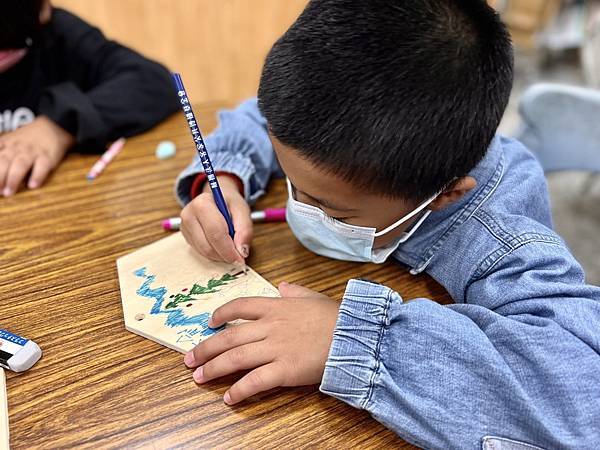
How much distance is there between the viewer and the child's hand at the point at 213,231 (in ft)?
2.17

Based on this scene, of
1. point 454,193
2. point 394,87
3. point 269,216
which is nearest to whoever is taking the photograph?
point 394,87

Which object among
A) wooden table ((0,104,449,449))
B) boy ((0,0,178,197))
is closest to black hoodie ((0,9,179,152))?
boy ((0,0,178,197))

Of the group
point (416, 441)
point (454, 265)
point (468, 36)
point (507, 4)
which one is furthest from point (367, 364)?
point (507, 4)

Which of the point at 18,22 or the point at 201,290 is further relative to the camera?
the point at 18,22

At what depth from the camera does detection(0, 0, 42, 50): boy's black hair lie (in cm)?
86

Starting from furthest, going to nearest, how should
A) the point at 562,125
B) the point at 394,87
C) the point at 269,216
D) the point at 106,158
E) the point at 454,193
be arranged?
the point at 562,125 < the point at 106,158 < the point at 269,216 < the point at 454,193 < the point at 394,87

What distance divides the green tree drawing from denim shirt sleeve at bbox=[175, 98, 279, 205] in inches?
6.8

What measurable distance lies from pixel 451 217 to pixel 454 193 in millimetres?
48

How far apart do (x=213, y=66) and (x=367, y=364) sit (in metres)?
1.71

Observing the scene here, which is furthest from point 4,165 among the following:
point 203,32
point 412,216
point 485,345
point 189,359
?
point 203,32

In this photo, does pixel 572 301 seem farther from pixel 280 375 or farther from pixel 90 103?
pixel 90 103

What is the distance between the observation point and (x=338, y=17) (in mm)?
526

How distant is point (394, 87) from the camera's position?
488 millimetres

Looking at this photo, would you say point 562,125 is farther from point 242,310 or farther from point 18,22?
point 18,22
